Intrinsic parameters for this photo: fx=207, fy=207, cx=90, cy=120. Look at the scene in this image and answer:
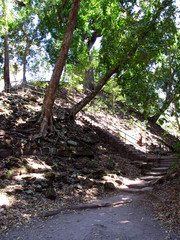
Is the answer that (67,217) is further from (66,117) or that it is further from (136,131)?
(136,131)

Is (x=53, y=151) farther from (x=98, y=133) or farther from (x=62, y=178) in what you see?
(x=98, y=133)

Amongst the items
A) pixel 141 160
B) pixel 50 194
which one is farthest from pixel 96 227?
pixel 141 160

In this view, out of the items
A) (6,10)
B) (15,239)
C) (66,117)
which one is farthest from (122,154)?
(6,10)

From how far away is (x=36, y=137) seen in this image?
379 inches

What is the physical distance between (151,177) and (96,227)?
20.6ft

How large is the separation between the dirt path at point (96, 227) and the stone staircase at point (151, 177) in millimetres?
2538

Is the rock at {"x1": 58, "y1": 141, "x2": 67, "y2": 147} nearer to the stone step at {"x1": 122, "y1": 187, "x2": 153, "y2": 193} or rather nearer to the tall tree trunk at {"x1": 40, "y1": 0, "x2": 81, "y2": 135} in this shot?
the tall tree trunk at {"x1": 40, "y1": 0, "x2": 81, "y2": 135}

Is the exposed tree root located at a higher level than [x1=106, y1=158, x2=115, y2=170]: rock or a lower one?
lower

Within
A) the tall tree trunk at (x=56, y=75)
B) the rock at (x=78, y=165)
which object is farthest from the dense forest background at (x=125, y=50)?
the rock at (x=78, y=165)

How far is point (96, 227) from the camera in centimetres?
477

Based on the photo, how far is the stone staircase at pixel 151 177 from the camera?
28.6 feet

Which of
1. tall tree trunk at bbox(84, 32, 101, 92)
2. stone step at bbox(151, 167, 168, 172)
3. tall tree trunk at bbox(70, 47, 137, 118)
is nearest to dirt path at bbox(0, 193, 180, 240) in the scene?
stone step at bbox(151, 167, 168, 172)

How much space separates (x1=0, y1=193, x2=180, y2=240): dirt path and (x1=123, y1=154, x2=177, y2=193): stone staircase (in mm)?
2538

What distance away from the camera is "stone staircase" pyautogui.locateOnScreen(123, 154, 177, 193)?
873 cm
